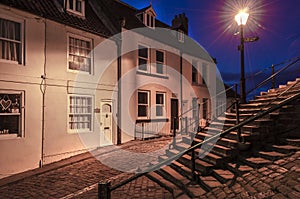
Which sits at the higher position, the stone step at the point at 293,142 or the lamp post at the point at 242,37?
the lamp post at the point at 242,37

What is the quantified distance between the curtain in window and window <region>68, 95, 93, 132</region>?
283 cm

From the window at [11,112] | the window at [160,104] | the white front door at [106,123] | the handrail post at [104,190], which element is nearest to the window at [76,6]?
the white front door at [106,123]

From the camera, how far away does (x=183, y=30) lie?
64.9 ft

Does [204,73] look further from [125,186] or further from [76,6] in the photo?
[125,186]

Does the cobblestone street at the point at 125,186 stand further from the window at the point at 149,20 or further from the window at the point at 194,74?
the window at the point at 194,74

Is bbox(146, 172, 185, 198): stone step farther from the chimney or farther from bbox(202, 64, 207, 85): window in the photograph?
the chimney

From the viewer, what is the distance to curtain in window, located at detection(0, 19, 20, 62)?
27.3ft

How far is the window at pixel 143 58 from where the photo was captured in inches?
567

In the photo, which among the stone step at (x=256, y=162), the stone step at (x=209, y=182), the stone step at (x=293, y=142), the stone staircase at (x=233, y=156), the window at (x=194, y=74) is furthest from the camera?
the window at (x=194, y=74)

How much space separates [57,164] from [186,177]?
5.65m

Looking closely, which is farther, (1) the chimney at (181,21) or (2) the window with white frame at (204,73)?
(2) the window with white frame at (204,73)

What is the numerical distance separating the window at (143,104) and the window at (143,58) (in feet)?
5.34

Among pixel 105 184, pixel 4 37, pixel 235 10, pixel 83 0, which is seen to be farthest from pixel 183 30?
pixel 105 184

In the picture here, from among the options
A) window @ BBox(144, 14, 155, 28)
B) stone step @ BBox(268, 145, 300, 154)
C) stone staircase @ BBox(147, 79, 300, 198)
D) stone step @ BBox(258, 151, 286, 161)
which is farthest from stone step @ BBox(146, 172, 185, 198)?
window @ BBox(144, 14, 155, 28)
